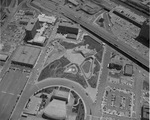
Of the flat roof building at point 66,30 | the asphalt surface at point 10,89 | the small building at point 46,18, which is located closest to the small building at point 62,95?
the asphalt surface at point 10,89

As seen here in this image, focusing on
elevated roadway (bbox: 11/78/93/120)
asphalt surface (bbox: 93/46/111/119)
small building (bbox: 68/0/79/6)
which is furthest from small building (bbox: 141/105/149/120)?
small building (bbox: 68/0/79/6)

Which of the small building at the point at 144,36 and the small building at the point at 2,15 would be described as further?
the small building at the point at 2,15

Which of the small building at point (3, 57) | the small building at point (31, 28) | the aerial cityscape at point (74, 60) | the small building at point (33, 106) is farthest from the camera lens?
the small building at point (31, 28)

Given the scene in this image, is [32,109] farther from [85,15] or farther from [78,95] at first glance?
[85,15]

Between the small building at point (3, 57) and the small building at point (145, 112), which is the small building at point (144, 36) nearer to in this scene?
the small building at point (145, 112)

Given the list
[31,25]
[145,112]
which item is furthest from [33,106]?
[145,112]

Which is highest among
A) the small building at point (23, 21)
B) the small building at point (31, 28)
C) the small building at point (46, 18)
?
the small building at point (46, 18)

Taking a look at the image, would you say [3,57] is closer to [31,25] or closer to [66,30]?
[31,25]
